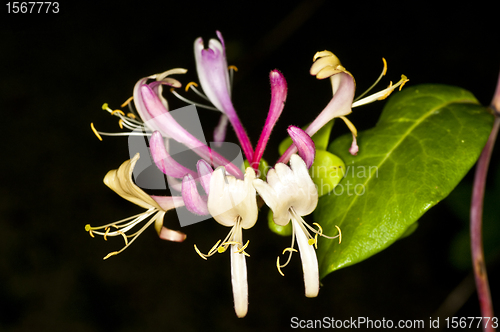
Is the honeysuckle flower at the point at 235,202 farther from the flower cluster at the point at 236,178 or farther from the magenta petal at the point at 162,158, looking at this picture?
the magenta petal at the point at 162,158

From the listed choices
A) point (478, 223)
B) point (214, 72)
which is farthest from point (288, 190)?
point (478, 223)

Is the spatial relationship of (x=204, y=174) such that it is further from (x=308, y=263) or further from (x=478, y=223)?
(x=478, y=223)

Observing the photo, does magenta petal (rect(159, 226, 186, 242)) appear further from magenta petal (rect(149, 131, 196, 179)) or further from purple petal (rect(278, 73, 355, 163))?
purple petal (rect(278, 73, 355, 163))

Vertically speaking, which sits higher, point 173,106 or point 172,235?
point 173,106

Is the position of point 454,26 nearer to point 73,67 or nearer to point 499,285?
point 499,285

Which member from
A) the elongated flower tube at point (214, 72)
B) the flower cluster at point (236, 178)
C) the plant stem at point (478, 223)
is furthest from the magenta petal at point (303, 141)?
the plant stem at point (478, 223)

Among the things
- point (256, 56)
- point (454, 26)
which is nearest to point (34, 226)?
point (256, 56)

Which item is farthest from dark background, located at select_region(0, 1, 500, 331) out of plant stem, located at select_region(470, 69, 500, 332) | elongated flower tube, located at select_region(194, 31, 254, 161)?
elongated flower tube, located at select_region(194, 31, 254, 161)
